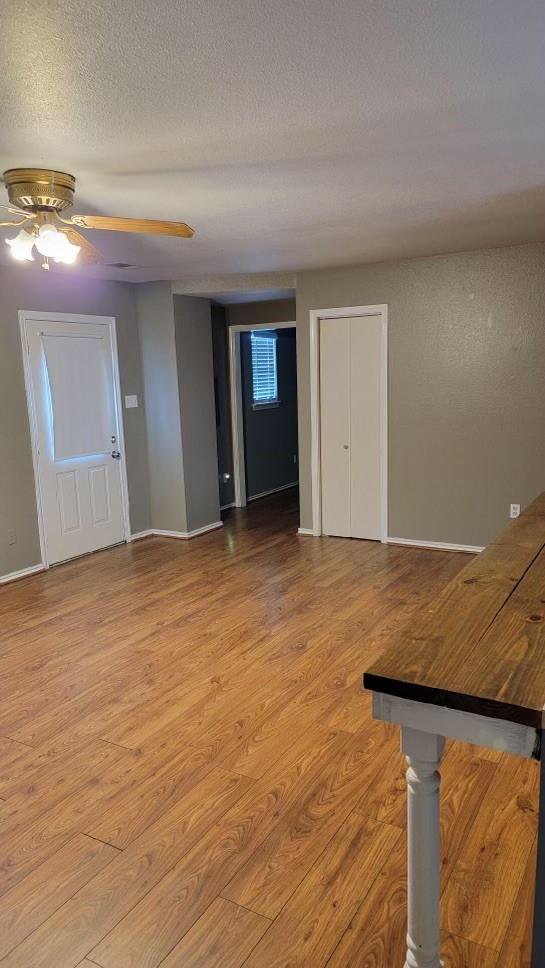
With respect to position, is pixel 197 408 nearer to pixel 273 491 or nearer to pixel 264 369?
pixel 264 369

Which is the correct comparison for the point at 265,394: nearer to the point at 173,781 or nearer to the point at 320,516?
the point at 320,516

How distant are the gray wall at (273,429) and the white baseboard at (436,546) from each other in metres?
2.50

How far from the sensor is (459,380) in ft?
16.0

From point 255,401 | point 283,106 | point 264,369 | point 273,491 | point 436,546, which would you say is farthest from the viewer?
point 273,491

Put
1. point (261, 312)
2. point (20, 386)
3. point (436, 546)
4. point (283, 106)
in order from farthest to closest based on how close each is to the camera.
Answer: point (261, 312)
point (436, 546)
point (20, 386)
point (283, 106)

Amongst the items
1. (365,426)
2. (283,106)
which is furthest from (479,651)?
(365,426)

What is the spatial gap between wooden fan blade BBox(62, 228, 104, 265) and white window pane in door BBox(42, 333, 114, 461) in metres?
1.89

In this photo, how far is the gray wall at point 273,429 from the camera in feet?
23.9

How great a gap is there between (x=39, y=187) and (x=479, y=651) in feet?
8.20

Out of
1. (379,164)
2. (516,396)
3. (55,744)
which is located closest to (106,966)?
(55,744)

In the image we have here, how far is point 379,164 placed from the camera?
266 cm

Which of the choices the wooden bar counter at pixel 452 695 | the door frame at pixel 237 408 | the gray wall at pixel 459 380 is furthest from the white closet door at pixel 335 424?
the wooden bar counter at pixel 452 695

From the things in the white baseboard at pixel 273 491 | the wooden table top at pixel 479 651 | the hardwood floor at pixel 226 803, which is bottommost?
the hardwood floor at pixel 226 803

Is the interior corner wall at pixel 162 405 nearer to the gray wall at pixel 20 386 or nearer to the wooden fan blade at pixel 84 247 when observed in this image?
the gray wall at pixel 20 386
